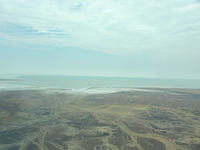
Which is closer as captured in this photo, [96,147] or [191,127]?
[96,147]

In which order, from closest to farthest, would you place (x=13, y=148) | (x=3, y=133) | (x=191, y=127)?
(x=13, y=148) < (x=3, y=133) < (x=191, y=127)

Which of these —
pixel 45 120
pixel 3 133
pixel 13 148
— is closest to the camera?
pixel 13 148

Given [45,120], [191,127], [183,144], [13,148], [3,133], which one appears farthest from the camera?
[45,120]

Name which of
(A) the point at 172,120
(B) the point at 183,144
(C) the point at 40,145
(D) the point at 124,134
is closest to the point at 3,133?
(C) the point at 40,145

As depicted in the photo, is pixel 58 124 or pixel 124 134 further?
pixel 58 124

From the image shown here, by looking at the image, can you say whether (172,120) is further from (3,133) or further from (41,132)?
(3,133)

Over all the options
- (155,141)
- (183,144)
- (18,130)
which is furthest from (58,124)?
(183,144)

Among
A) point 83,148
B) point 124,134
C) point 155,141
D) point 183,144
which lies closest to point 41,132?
point 83,148

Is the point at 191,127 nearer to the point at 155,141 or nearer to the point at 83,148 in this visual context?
the point at 155,141

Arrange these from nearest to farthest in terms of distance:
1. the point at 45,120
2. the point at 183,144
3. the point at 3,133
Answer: the point at 183,144
the point at 3,133
the point at 45,120
